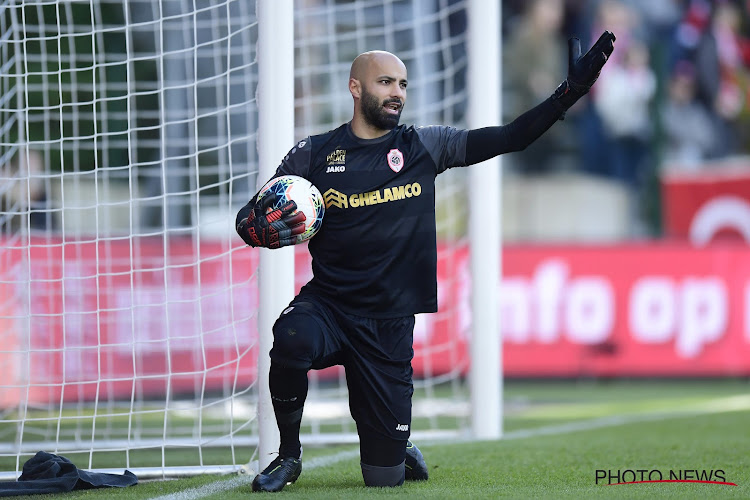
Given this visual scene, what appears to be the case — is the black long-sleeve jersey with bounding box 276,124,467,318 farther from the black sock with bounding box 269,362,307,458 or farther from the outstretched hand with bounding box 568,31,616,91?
the outstretched hand with bounding box 568,31,616,91

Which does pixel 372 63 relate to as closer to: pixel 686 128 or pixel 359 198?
pixel 359 198

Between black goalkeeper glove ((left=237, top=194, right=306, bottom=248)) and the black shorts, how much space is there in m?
0.35

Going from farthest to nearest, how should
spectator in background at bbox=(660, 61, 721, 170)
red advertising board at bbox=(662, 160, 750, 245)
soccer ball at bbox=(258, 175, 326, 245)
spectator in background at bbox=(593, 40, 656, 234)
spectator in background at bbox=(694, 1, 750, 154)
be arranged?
spectator in background at bbox=(694, 1, 750, 154)
spectator in background at bbox=(660, 61, 721, 170)
spectator in background at bbox=(593, 40, 656, 234)
red advertising board at bbox=(662, 160, 750, 245)
soccer ball at bbox=(258, 175, 326, 245)

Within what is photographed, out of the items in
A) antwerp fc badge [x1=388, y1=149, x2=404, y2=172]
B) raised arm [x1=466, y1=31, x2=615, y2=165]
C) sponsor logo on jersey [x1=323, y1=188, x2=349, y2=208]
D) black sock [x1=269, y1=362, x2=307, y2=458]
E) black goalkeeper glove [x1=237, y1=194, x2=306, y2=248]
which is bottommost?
black sock [x1=269, y1=362, x2=307, y2=458]

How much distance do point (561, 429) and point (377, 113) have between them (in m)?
3.74

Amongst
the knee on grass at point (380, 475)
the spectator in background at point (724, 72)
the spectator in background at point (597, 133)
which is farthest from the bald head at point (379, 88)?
the spectator in background at point (724, 72)

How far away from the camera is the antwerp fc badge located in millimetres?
4719

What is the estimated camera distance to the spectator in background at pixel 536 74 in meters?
13.6

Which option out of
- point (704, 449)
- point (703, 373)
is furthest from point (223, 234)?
point (704, 449)

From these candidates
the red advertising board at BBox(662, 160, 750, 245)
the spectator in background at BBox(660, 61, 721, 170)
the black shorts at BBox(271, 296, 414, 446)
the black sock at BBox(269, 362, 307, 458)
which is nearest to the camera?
the black sock at BBox(269, 362, 307, 458)

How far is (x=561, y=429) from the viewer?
7.78 meters

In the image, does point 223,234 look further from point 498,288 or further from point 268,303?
point 268,303

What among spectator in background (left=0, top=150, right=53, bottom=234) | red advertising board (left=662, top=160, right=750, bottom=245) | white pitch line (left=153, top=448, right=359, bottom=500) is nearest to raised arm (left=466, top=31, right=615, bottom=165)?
white pitch line (left=153, top=448, right=359, bottom=500)

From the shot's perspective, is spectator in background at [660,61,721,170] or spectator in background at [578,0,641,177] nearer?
spectator in background at [578,0,641,177]
